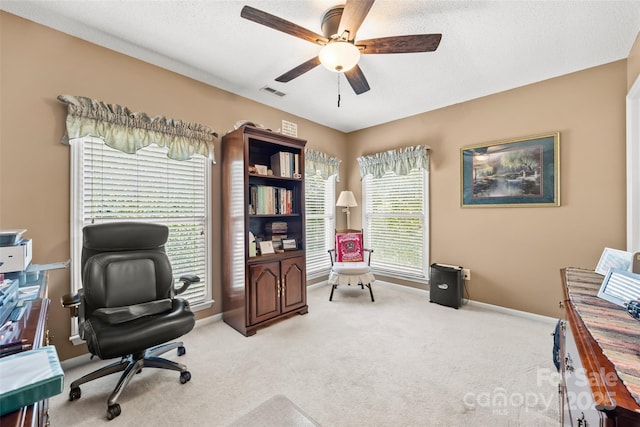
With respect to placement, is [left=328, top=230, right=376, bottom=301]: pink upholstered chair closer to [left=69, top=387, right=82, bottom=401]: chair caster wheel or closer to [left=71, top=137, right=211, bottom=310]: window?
[left=71, top=137, right=211, bottom=310]: window

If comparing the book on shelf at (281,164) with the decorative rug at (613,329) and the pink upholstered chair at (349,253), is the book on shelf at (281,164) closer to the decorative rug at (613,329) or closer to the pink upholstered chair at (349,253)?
the pink upholstered chair at (349,253)

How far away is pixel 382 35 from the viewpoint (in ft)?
7.06

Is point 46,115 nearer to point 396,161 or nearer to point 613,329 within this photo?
point 613,329

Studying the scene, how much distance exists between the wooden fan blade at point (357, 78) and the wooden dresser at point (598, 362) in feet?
6.67

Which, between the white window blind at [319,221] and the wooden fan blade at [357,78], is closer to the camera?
the wooden fan blade at [357,78]

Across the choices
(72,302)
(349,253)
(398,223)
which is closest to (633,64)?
(398,223)

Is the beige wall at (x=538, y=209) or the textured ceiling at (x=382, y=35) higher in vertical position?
the textured ceiling at (x=382, y=35)

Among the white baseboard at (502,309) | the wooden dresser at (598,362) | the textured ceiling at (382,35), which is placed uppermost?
the textured ceiling at (382,35)

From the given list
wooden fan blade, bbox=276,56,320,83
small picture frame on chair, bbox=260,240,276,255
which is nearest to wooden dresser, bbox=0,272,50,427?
small picture frame on chair, bbox=260,240,276,255

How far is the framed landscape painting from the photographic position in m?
2.84

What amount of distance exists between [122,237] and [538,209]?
4009 mm

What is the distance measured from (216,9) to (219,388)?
267 centimetres

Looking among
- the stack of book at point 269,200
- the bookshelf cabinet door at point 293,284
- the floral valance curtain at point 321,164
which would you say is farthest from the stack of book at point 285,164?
the bookshelf cabinet door at point 293,284

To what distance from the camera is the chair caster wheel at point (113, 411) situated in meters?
1.59
